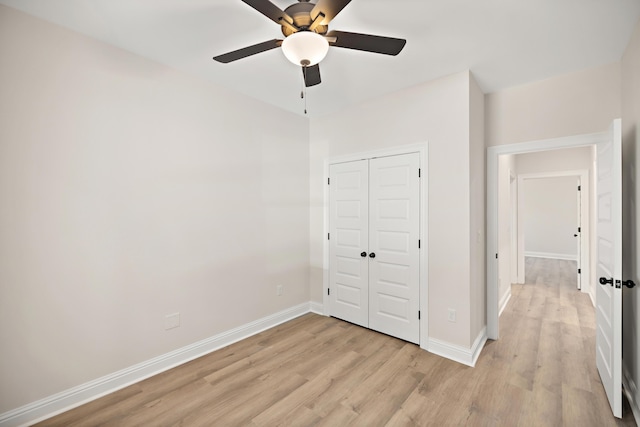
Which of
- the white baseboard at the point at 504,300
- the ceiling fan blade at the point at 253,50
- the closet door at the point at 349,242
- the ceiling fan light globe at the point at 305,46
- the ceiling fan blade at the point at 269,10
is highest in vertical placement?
the ceiling fan blade at the point at 269,10

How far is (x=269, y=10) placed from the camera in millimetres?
1428

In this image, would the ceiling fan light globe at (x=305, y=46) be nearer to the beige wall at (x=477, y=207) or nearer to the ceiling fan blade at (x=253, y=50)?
the ceiling fan blade at (x=253, y=50)

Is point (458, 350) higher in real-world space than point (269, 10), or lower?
lower

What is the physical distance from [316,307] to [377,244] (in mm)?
1349

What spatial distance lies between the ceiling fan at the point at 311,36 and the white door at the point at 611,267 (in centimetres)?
175

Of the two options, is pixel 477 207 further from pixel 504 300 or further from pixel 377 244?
pixel 504 300

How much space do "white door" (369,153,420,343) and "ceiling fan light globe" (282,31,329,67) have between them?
1762mm

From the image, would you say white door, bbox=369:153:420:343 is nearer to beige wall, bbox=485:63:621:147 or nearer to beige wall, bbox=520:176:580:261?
beige wall, bbox=485:63:621:147

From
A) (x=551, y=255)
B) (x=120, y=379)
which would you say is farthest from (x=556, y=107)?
(x=551, y=255)

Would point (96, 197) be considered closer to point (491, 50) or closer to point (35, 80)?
point (35, 80)

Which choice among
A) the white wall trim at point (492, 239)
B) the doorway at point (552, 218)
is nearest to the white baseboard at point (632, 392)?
the white wall trim at point (492, 239)

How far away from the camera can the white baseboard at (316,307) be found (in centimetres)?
385

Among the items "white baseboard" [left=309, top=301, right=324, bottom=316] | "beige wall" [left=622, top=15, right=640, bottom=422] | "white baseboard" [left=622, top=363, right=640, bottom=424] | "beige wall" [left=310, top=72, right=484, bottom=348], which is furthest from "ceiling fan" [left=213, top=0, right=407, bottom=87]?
"white baseboard" [left=309, top=301, right=324, bottom=316]

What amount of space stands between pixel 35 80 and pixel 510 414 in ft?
13.1
